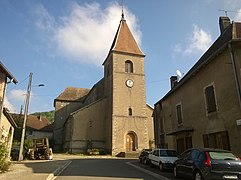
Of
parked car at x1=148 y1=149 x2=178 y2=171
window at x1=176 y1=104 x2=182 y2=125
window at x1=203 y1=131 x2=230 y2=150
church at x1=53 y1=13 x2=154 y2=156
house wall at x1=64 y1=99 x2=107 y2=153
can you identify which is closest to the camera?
window at x1=203 y1=131 x2=230 y2=150

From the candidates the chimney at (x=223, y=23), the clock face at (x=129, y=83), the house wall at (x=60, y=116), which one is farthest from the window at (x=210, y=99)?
the house wall at (x=60, y=116)

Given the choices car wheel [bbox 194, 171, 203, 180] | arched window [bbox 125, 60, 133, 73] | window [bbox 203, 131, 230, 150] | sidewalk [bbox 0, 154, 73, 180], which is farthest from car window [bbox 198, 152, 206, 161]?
arched window [bbox 125, 60, 133, 73]

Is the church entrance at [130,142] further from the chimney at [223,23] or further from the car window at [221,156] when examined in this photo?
the car window at [221,156]

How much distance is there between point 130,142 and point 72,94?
20628mm

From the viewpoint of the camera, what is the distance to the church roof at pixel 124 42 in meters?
37.4

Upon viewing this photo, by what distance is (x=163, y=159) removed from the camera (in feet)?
45.7

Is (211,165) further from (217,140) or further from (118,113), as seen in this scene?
(118,113)

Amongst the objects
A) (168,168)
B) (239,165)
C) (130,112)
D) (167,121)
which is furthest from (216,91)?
(130,112)

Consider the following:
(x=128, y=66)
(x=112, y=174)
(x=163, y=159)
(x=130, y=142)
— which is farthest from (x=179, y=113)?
(x=128, y=66)

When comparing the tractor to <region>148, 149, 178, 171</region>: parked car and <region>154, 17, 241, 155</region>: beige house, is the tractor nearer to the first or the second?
<region>148, 149, 178, 171</region>: parked car

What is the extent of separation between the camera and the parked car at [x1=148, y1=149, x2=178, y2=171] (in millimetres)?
13516

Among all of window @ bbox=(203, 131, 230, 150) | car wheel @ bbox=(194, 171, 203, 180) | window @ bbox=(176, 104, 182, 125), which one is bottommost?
car wheel @ bbox=(194, 171, 203, 180)

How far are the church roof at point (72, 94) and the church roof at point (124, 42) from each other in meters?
14.8

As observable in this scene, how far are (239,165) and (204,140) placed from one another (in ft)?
22.5
